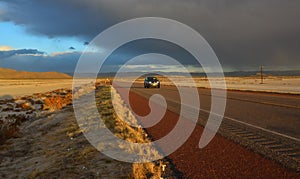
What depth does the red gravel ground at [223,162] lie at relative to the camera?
5.50 m

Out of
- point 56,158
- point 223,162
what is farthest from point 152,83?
point 223,162

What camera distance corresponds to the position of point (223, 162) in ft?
20.6

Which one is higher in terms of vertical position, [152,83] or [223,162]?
[152,83]

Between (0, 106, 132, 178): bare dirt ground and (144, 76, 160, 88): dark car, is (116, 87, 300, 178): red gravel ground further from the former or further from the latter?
(144, 76, 160, 88): dark car

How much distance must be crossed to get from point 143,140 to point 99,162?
222 cm

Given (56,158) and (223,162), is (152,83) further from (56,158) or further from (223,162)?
(223,162)

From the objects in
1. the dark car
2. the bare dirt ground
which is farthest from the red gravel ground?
the dark car

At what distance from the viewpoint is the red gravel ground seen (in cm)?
550

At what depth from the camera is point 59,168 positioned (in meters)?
6.90

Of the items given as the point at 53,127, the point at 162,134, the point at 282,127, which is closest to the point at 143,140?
the point at 162,134

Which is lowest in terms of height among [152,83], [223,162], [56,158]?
[56,158]

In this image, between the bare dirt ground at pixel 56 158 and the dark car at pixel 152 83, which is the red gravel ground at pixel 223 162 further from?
the dark car at pixel 152 83

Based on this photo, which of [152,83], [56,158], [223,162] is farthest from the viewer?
[152,83]

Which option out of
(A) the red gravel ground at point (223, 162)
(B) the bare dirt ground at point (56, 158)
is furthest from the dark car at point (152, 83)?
(A) the red gravel ground at point (223, 162)
